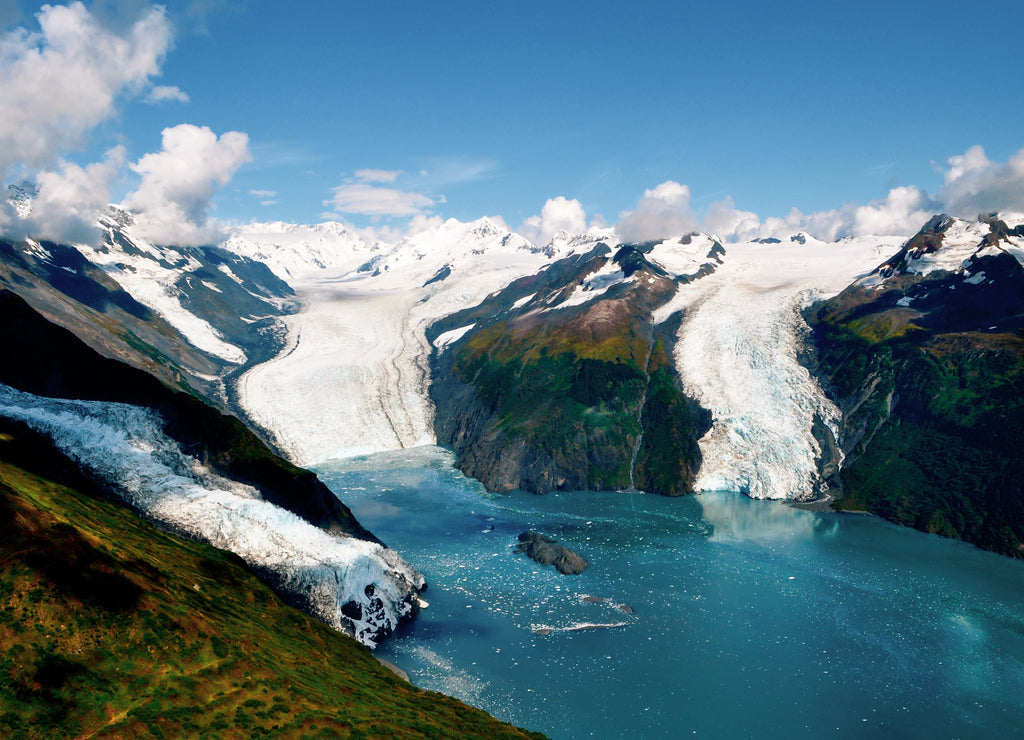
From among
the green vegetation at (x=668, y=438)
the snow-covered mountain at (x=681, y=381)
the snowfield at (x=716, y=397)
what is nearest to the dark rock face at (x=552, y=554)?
the snow-covered mountain at (x=681, y=381)

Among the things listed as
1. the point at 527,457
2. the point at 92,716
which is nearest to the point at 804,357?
the point at 527,457

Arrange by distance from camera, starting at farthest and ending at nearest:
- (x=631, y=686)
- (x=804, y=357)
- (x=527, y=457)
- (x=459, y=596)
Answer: (x=804, y=357)
(x=527, y=457)
(x=459, y=596)
(x=631, y=686)

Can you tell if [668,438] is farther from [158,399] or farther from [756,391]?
[158,399]

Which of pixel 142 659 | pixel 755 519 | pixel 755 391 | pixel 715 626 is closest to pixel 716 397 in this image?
pixel 755 391

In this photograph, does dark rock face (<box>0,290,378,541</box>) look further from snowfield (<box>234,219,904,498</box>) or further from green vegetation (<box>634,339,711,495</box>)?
green vegetation (<box>634,339,711,495</box>)

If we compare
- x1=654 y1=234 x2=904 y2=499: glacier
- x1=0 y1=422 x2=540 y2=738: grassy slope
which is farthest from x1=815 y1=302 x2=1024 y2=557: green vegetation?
x1=0 y1=422 x2=540 y2=738: grassy slope

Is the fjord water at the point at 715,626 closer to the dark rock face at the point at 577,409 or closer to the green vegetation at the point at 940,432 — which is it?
the green vegetation at the point at 940,432

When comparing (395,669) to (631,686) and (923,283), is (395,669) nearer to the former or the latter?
(631,686)
